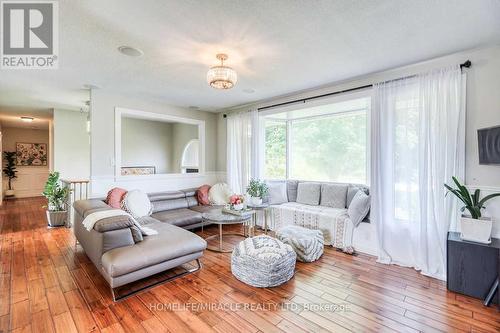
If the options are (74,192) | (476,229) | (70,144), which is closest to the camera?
(476,229)

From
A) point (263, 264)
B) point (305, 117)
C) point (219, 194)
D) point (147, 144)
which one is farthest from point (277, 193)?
point (147, 144)

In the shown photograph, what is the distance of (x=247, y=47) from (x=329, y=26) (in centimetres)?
82

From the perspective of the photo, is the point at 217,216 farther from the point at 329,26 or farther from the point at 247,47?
the point at 329,26

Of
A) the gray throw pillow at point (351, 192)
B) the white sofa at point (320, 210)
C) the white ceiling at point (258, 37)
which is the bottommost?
the white sofa at point (320, 210)

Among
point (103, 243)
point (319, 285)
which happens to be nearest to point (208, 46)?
point (103, 243)

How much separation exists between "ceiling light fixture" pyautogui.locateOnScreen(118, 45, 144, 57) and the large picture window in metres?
2.83

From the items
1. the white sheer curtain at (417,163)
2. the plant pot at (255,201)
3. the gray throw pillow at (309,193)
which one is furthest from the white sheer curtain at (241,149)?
the white sheer curtain at (417,163)

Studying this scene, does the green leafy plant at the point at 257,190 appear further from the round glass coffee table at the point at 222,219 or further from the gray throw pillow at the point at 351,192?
the gray throw pillow at the point at 351,192

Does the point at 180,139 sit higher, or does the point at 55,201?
the point at 180,139

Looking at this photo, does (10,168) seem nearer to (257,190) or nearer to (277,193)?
(257,190)

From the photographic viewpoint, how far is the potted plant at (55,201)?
4.53 metres

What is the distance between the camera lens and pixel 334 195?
410 cm

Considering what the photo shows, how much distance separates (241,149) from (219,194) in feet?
3.54

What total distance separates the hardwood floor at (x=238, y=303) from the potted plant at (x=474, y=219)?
0.61m
